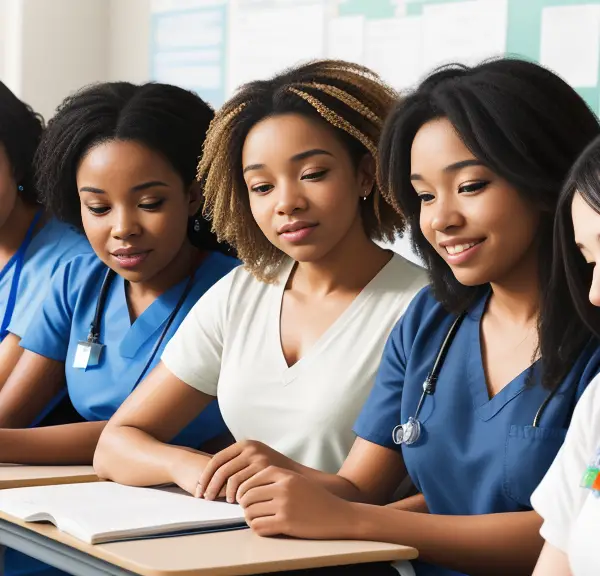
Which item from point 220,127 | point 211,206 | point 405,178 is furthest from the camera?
point 211,206

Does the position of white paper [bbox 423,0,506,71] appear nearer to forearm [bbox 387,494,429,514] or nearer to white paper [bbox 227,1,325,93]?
white paper [bbox 227,1,325,93]

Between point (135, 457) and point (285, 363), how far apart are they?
331 millimetres

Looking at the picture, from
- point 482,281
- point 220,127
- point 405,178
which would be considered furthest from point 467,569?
point 220,127

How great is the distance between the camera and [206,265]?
2.52m

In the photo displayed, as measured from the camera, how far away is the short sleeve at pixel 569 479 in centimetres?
132

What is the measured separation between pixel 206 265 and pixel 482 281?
0.98 m

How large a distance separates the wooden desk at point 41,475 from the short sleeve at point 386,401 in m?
0.58

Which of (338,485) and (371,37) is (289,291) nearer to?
(338,485)

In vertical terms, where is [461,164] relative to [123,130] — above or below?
below

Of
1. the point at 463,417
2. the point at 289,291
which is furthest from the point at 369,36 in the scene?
the point at 463,417

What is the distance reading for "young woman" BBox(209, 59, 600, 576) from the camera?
5.13ft

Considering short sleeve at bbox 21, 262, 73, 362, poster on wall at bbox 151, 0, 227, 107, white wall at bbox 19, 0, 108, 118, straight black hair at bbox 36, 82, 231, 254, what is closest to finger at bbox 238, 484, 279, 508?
straight black hair at bbox 36, 82, 231, 254

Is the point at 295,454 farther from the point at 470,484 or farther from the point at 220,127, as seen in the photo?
the point at 220,127

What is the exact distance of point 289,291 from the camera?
2.19 meters
